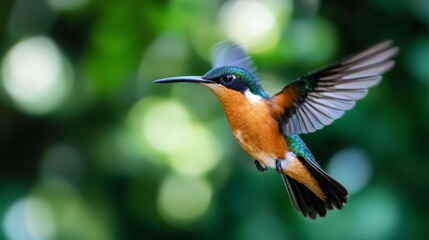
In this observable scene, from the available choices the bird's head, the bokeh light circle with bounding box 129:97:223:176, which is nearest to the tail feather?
the bird's head

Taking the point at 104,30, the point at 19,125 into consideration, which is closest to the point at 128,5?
the point at 104,30

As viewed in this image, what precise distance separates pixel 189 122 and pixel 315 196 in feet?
4.48

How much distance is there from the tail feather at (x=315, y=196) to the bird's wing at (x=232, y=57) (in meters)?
0.14

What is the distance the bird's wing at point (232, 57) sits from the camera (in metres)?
0.97

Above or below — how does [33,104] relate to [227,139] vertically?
above

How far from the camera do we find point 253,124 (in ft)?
2.78

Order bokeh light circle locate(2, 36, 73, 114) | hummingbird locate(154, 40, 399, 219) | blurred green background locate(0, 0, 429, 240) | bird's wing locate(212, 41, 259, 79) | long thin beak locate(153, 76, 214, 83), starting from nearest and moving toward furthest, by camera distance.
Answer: long thin beak locate(153, 76, 214, 83) < hummingbird locate(154, 40, 399, 219) < bird's wing locate(212, 41, 259, 79) < blurred green background locate(0, 0, 429, 240) < bokeh light circle locate(2, 36, 73, 114)

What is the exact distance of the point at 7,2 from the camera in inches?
105

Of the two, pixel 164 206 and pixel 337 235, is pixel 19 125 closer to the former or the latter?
pixel 164 206

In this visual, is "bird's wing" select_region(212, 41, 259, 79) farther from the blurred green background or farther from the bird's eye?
the blurred green background

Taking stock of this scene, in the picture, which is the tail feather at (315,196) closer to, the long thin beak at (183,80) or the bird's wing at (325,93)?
the bird's wing at (325,93)

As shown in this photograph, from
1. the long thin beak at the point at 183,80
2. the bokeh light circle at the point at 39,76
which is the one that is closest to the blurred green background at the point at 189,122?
the bokeh light circle at the point at 39,76

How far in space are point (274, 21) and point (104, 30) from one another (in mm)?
536

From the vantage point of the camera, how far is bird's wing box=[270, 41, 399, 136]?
70cm
